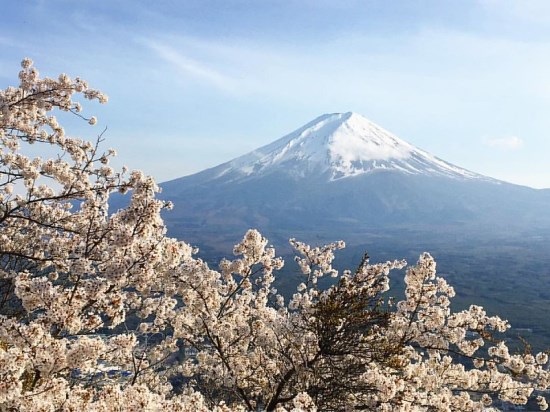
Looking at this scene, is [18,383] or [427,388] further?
A: [427,388]

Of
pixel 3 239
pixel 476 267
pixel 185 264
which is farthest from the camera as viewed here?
pixel 476 267

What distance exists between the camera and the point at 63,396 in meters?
4.76

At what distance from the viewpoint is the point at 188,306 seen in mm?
9383

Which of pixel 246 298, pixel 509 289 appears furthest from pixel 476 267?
pixel 246 298

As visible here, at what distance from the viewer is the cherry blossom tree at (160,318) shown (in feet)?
16.4

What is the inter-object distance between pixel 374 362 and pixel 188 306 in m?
3.84

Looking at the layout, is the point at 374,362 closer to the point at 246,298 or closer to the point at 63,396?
the point at 246,298

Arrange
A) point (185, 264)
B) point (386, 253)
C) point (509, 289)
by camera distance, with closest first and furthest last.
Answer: point (185, 264)
point (509, 289)
point (386, 253)

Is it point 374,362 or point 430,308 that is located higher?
point 430,308

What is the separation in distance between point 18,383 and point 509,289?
15031 centimetres

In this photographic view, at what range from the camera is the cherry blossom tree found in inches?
197

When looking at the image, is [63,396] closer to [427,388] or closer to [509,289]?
[427,388]

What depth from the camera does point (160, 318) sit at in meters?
10.2

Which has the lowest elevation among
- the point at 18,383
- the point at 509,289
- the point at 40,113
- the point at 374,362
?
the point at 509,289
